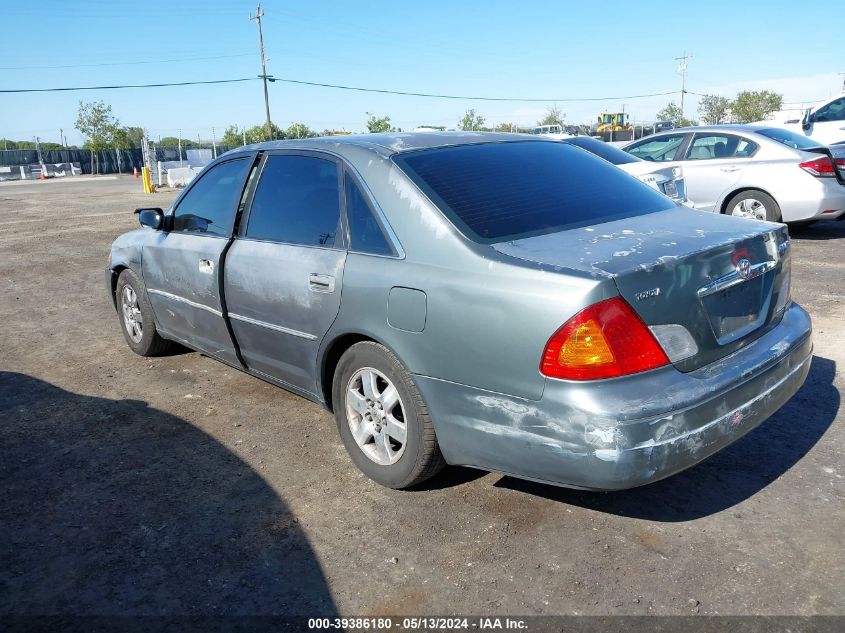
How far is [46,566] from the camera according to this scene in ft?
9.30

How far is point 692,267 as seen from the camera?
2.67m

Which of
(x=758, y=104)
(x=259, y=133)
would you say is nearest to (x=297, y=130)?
(x=259, y=133)

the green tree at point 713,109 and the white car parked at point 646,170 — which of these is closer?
the white car parked at point 646,170

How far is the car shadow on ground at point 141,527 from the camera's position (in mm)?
2621

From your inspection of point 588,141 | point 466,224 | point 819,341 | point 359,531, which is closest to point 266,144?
point 466,224

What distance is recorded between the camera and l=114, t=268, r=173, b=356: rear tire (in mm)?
5207

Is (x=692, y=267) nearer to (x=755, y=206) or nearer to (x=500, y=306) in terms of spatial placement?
(x=500, y=306)

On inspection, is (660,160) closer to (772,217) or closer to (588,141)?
(588,141)

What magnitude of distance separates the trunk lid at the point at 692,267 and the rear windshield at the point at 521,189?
15 cm

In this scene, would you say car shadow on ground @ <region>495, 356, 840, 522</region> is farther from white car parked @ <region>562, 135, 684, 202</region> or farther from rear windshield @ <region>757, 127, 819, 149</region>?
rear windshield @ <region>757, 127, 819, 149</region>

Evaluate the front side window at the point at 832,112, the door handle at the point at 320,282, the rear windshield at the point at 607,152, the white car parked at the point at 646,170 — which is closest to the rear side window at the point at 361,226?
the door handle at the point at 320,282

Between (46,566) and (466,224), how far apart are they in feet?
7.25

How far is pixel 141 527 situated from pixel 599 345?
214cm

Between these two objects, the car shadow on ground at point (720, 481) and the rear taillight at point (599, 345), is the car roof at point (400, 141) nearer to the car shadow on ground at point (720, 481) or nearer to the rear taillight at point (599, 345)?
the rear taillight at point (599, 345)
